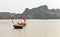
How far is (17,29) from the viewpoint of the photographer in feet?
267

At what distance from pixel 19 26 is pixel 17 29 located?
12.7 ft

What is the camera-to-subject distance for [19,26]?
3061 inches
